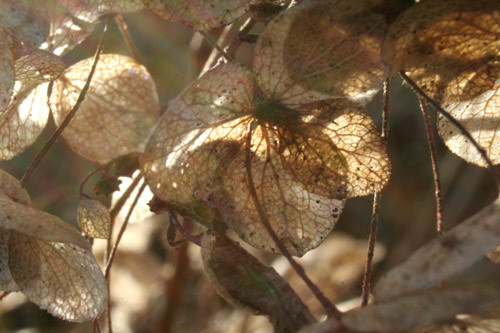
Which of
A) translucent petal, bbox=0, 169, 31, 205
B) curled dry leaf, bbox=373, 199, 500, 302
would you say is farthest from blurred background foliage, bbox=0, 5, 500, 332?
curled dry leaf, bbox=373, 199, 500, 302

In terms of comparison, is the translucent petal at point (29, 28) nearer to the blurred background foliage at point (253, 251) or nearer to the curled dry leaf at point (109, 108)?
the curled dry leaf at point (109, 108)

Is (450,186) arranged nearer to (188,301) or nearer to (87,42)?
(188,301)

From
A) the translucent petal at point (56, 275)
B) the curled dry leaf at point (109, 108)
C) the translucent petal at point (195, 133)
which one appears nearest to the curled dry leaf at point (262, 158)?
the translucent petal at point (195, 133)

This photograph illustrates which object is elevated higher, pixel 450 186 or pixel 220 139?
pixel 220 139

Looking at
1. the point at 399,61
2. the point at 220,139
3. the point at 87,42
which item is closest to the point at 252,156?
the point at 220,139

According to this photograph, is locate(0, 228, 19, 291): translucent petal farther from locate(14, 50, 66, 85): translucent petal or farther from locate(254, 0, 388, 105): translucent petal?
locate(254, 0, 388, 105): translucent petal

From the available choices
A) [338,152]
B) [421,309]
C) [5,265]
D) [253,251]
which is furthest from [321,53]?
[253,251]
